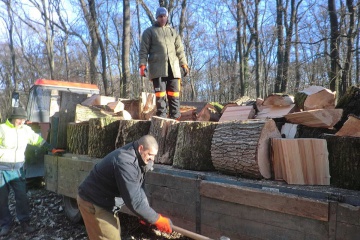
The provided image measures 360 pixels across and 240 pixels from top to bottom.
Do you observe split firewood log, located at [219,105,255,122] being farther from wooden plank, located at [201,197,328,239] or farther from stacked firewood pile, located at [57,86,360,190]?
wooden plank, located at [201,197,328,239]

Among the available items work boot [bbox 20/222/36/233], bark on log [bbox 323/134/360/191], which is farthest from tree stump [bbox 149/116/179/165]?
work boot [bbox 20/222/36/233]

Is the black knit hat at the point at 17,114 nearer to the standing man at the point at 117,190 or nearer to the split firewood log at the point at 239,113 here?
the standing man at the point at 117,190

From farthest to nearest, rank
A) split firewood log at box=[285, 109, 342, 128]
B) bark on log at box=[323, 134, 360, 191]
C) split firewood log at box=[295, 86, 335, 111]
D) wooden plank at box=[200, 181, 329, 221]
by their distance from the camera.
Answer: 1. split firewood log at box=[295, 86, 335, 111]
2. split firewood log at box=[285, 109, 342, 128]
3. bark on log at box=[323, 134, 360, 191]
4. wooden plank at box=[200, 181, 329, 221]

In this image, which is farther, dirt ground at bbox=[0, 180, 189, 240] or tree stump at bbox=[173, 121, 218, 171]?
dirt ground at bbox=[0, 180, 189, 240]

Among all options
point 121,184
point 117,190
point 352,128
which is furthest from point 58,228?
point 352,128

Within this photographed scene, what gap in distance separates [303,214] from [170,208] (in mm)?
1707

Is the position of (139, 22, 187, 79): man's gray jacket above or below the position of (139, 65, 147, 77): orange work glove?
above

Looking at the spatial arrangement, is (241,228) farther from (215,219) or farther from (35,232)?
(35,232)

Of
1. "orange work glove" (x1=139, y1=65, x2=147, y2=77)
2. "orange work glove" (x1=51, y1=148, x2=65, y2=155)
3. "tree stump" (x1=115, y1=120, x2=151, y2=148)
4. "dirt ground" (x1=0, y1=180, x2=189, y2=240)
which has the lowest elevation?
"dirt ground" (x1=0, y1=180, x2=189, y2=240)

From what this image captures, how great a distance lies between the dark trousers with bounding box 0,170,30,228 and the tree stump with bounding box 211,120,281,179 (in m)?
3.66

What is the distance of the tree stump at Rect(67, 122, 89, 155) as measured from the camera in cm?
548

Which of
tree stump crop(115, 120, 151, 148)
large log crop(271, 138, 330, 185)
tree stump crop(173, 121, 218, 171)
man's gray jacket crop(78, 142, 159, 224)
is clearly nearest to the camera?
man's gray jacket crop(78, 142, 159, 224)

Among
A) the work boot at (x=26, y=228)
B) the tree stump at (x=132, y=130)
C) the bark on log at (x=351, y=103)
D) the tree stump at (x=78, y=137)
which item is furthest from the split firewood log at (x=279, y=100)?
the work boot at (x=26, y=228)

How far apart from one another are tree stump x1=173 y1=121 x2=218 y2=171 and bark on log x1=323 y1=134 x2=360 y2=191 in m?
1.36
